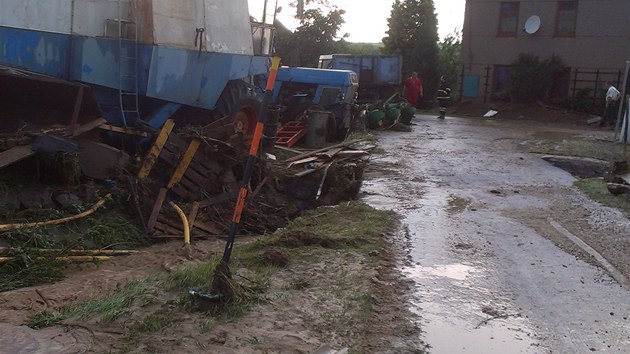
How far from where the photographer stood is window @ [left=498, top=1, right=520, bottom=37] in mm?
31000

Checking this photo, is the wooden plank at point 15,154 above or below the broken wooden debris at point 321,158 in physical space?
above

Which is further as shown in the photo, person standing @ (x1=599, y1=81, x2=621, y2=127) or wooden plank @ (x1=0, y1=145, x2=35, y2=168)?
person standing @ (x1=599, y1=81, x2=621, y2=127)

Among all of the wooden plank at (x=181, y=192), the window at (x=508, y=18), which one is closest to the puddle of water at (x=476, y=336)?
the wooden plank at (x=181, y=192)

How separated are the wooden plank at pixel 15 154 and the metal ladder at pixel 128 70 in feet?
7.04

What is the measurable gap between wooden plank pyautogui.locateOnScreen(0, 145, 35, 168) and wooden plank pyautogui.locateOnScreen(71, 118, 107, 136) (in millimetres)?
729

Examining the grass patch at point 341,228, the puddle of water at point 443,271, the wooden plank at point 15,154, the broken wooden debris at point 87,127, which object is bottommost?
the puddle of water at point 443,271

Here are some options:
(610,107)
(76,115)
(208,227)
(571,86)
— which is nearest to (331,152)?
(208,227)

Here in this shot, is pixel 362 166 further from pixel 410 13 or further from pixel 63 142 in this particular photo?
pixel 410 13

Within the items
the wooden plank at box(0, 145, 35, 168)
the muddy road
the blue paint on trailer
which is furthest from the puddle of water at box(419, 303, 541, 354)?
the blue paint on trailer

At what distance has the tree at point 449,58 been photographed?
112 feet

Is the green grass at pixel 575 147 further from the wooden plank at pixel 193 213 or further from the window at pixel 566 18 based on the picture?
the window at pixel 566 18

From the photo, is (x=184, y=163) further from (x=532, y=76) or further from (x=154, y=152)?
(x=532, y=76)

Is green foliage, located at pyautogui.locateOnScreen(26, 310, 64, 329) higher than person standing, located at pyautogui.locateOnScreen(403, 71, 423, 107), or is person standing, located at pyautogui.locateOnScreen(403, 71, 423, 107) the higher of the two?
person standing, located at pyautogui.locateOnScreen(403, 71, 423, 107)

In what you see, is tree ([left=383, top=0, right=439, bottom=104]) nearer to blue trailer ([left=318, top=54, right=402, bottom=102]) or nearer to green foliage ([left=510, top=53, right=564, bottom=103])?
green foliage ([left=510, top=53, right=564, bottom=103])
